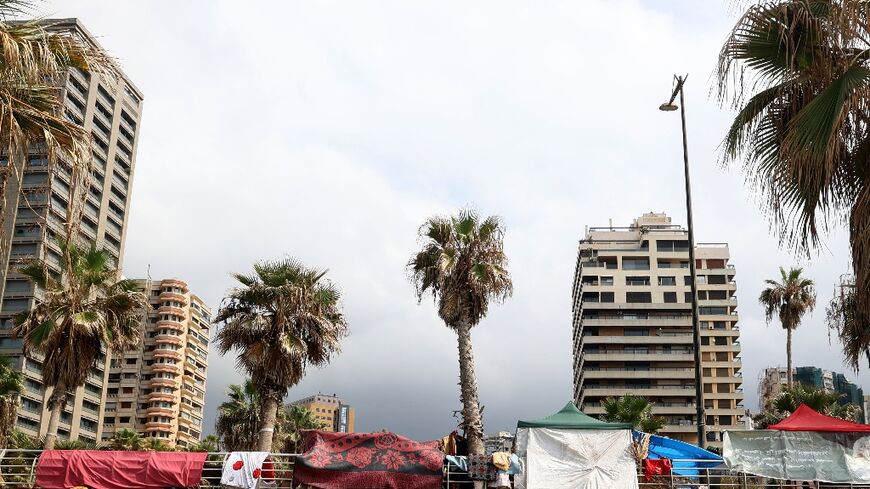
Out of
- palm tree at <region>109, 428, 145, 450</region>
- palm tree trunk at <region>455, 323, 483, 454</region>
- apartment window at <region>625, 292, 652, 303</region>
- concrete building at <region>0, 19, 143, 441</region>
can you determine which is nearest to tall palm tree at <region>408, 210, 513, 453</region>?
palm tree trunk at <region>455, 323, 483, 454</region>

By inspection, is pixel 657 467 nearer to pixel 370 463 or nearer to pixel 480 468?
pixel 480 468

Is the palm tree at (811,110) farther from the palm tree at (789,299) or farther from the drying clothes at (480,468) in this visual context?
the palm tree at (789,299)

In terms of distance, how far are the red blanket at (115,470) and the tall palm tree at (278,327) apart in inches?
358

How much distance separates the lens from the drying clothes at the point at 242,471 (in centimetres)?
2017

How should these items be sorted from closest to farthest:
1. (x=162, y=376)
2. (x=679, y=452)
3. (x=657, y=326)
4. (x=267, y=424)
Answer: (x=679, y=452)
(x=267, y=424)
(x=657, y=326)
(x=162, y=376)

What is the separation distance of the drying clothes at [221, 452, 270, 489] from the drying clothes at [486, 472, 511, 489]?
16.9ft

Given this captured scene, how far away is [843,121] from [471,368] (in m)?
20.8

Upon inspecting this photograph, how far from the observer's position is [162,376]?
130 metres

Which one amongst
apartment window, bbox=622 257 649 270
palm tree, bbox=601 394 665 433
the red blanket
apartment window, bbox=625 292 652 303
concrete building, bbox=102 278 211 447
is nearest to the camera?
the red blanket

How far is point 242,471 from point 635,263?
94.7 m

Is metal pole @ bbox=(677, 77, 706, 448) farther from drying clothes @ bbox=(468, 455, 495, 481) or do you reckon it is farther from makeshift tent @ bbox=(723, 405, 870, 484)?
drying clothes @ bbox=(468, 455, 495, 481)

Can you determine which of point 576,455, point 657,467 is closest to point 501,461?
point 576,455

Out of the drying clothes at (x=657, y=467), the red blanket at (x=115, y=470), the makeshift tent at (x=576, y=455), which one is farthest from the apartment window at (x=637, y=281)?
the red blanket at (x=115, y=470)

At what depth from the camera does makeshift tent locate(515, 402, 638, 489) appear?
19.2 meters
